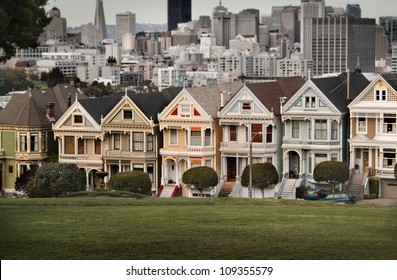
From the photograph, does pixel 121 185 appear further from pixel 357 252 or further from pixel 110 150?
pixel 357 252

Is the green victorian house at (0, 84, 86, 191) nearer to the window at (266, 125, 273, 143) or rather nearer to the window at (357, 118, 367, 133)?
the window at (266, 125, 273, 143)

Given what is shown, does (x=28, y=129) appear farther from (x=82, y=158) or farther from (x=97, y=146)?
(x=97, y=146)

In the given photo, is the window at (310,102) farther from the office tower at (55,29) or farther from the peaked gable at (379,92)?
the office tower at (55,29)

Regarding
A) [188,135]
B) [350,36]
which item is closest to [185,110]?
[188,135]

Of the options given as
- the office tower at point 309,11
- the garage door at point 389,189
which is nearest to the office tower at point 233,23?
the office tower at point 309,11

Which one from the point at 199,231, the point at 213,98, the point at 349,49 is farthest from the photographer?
the point at 213,98

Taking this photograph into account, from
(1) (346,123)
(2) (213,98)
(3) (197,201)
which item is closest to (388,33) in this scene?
(3) (197,201)
